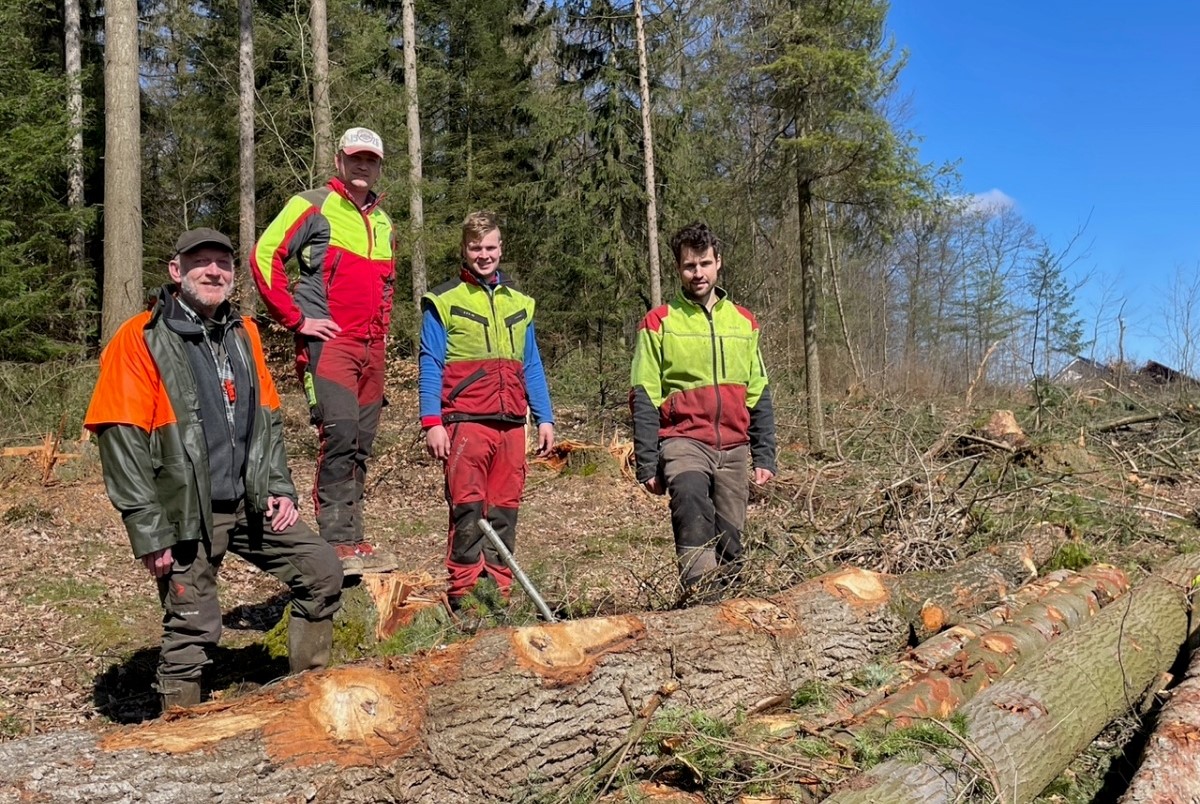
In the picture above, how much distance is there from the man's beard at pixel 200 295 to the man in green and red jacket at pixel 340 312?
1023 millimetres

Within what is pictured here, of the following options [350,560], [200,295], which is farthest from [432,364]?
[200,295]

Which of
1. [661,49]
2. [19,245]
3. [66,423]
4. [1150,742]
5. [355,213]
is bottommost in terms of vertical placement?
[1150,742]

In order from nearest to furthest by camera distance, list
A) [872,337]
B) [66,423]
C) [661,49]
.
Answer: [66,423]
[661,49]
[872,337]

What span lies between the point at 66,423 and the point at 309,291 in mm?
6155

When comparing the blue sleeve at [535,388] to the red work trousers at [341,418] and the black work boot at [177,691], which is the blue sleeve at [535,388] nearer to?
the red work trousers at [341,418]

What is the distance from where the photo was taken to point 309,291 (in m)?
4.60

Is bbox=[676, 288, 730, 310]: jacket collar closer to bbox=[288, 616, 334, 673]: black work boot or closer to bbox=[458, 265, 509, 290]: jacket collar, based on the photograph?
bbox=[458, 265, 509, 290]: jacket collar

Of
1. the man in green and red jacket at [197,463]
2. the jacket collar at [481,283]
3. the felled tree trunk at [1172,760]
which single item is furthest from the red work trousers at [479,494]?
the felled tree trunk at [1172,760]

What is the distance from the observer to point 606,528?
27.5 feet

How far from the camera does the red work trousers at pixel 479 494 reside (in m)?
4.46

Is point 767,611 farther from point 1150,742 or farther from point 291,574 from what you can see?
point 291,574

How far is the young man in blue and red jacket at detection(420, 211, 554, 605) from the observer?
4.47 meters

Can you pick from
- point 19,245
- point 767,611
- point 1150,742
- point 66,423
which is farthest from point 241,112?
point 1150,742

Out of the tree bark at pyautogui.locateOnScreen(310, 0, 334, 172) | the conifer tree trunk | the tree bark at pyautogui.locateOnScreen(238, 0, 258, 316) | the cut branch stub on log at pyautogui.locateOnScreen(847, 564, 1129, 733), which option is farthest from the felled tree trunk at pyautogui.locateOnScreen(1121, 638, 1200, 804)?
the conifer tree trunk
